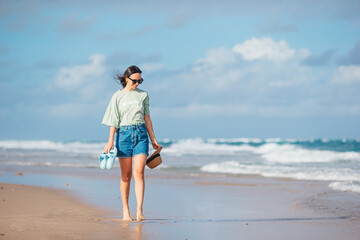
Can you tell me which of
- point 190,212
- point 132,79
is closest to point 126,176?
point 132,79

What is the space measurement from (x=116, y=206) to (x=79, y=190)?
266 centimetres

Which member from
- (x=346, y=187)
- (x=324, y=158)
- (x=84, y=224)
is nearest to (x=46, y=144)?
(x=324, y=158)

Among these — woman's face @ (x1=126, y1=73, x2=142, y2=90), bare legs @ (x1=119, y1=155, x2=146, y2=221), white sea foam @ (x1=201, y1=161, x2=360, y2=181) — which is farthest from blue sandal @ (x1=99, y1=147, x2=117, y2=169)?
white sea foam @ (x1=201, y1=161, x2=360, y2=181)

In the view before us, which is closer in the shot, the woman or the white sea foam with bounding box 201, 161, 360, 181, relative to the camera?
the woman

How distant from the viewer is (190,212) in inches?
267

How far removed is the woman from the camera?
Result: 5.47m

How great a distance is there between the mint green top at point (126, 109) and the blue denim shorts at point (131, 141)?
0.07 meters

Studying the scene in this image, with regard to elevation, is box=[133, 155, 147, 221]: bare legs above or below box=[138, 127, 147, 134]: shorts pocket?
below

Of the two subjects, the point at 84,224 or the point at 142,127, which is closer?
the point at 84,224

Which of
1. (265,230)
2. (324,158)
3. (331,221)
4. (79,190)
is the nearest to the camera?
(265,230)

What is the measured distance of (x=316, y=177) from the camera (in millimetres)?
13156

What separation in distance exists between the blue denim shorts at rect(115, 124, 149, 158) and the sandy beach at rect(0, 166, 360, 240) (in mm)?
816

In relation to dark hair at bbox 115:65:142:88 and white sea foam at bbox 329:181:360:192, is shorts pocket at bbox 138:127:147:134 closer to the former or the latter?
dark hair at bbox 115:65:142:88

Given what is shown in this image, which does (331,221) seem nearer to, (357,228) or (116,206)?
(357,228)
